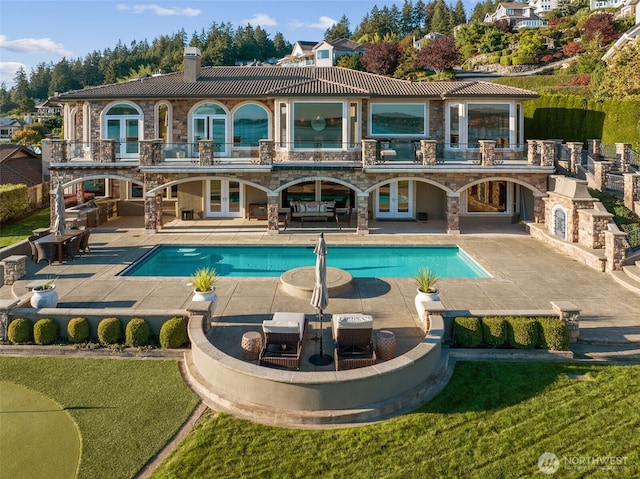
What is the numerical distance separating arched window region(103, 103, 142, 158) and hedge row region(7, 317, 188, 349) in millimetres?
16644

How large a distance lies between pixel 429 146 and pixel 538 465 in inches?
667

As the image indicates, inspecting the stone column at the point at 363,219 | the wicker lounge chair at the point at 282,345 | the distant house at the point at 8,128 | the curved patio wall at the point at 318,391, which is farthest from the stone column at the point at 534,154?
the distant house at the point at 8,128

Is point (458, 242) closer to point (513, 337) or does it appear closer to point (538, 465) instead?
point (513, 337)

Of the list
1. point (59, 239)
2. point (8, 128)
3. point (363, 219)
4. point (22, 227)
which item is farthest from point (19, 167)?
point (8, 128)

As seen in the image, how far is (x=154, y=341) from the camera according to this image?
11141mm

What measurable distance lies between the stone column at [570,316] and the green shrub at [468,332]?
1.87m

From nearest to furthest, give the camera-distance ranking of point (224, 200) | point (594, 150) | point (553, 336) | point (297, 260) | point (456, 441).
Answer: point (456, 441) < point (553, 336) < point (297, 260) < point (594, 150) < point (224, 200)

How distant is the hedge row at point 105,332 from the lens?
35.8 ft

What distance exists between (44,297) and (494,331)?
34.4ft

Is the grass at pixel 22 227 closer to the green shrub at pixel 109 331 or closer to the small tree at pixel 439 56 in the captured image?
the green shrub at pixel 109 331

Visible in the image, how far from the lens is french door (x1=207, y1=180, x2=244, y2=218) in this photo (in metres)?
26.6

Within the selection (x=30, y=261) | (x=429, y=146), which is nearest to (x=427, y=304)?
(x=429, y=146)

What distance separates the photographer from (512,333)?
1076cm

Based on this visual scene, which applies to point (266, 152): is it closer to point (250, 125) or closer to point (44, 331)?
point (250, 125)
